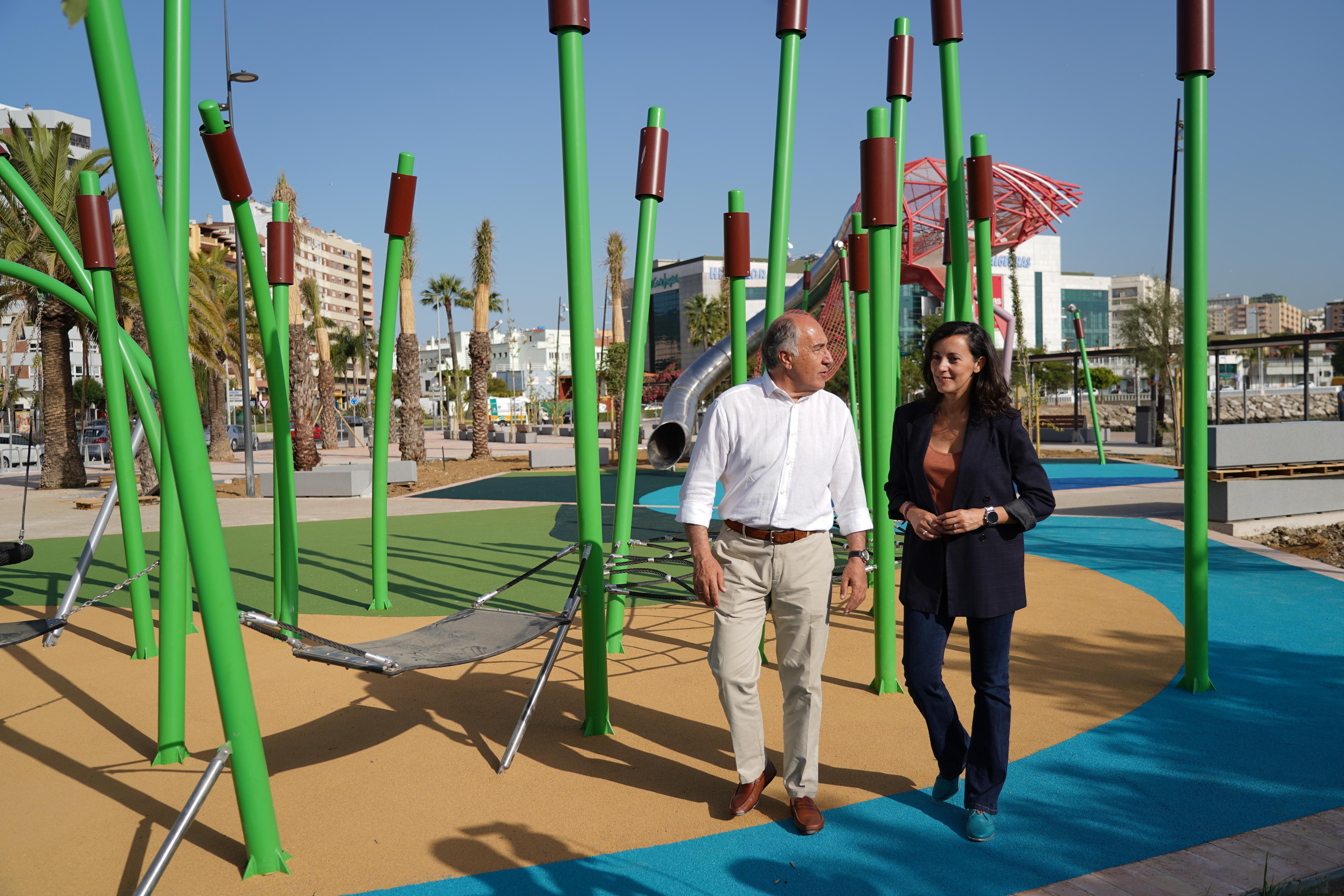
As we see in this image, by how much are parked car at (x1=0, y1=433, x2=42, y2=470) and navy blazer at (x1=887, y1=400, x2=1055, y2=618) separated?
91.4ft

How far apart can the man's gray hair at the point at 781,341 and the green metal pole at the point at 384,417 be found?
4022 millimetres

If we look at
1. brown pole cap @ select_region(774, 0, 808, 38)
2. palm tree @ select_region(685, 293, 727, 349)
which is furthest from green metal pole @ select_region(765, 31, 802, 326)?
palm tree @ select_region(685, 293, 727, 349)

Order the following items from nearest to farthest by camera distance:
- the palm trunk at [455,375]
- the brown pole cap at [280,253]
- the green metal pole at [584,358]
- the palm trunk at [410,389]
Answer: the green metal pole at [584,358] → the brown pole cap at [280,253] → the palm trunk at [410,389] → the palm trunk at [455,375]

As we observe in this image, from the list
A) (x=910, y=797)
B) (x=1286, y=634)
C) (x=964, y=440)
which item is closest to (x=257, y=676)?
(x=910, y=797)

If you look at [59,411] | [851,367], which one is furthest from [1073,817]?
[59,411]

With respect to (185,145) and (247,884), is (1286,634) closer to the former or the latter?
(247,884)

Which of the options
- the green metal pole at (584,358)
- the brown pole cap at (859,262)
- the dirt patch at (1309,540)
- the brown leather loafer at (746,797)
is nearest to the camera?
the brown leather loafer at (746,797)

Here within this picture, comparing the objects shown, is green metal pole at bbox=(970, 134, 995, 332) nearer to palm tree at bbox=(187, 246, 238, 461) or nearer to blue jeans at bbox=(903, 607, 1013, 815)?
blue jeans at bbox=(903, 607, 1013, 815)

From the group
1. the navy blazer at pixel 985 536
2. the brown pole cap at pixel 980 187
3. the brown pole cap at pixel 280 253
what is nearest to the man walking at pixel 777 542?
the navy blazer at pixel 985 536

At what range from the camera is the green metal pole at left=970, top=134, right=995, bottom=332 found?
512 centimetres

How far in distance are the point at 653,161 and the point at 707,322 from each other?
58475 mm

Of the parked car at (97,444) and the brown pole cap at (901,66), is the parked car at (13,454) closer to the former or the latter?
the parked car at (97,444)

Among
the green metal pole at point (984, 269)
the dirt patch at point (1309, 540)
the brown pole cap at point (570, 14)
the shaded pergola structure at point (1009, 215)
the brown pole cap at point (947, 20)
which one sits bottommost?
the dirt patch at point (1309, 540)

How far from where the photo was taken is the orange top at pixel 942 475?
326 centimetres
